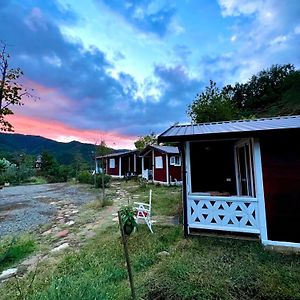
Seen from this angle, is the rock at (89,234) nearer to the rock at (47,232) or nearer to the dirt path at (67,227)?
the dirt path at (67,227)

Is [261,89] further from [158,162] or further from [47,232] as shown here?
[47,232]

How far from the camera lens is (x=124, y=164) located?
90.5 feet

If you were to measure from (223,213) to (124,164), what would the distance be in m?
22.9

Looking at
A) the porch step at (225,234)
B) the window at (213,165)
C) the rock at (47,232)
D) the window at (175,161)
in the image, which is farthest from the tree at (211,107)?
the rock at (47,232)

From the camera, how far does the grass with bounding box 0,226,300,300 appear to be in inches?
123

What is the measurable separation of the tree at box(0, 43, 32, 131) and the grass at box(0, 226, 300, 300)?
8.48 metres

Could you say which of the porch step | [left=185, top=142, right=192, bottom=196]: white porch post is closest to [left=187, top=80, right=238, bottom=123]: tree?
[left=185, top=142, right=192, bottom=196]: white porch post

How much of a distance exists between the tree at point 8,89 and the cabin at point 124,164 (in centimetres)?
1524

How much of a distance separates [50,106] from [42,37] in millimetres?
6159

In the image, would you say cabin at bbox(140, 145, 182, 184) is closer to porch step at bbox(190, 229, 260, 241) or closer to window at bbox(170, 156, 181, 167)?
window at bbox(170, 156, 181, 167)

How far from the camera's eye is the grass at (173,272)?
313 centimetres

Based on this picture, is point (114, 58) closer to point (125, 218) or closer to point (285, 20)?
point (285, 20)

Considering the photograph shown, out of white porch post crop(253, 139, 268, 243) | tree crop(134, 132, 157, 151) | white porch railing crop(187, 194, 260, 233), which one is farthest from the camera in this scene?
tree crop(134, 132, 157, 151)

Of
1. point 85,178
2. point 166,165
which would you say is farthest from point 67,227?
point 85,178
